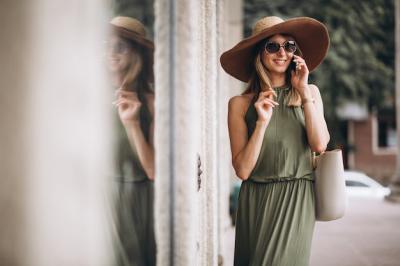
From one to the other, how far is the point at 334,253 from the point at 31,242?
4505 mm

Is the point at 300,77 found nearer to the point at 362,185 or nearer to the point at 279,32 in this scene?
the point at 279,32

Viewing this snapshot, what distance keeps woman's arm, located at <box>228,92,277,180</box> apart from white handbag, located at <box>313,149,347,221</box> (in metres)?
0.31

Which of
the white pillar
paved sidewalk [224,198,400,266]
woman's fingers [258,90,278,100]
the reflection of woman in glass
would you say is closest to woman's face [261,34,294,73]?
woman's fingers [258,90,278,100]

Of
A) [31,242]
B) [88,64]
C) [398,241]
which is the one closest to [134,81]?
[88,64]

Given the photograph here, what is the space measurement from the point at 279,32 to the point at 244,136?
23.0 inches

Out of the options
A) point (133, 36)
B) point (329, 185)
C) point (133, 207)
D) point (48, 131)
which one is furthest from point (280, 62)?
point (48, 131)

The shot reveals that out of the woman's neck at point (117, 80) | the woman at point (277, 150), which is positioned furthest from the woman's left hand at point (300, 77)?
the woman's neck at point (117, 80)

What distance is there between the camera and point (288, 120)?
271 centimetres

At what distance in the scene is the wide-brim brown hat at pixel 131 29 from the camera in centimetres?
189

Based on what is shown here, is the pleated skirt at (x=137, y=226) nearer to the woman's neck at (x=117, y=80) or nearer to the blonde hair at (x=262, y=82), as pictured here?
the woman's neck at (x=117, y=80)

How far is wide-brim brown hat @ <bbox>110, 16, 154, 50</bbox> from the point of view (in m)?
1.89

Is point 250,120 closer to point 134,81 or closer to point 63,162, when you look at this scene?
point 134,81

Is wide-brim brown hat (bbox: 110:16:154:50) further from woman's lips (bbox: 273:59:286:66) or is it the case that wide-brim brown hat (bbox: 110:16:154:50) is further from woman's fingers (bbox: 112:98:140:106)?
woman's lips (bbox: 273:59:286:66)

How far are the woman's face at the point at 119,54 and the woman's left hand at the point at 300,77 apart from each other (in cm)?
104
